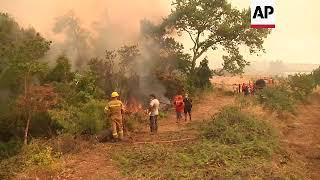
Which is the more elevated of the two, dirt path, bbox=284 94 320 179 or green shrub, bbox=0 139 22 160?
green shrub, bbox=0 139 22 160

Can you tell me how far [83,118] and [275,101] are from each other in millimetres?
13155

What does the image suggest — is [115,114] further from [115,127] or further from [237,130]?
[237,130]

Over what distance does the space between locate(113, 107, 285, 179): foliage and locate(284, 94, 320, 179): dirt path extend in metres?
1.23

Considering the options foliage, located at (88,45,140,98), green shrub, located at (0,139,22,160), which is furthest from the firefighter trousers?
foliage, located at (88,45,140,98)

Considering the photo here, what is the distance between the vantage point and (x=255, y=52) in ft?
94.7

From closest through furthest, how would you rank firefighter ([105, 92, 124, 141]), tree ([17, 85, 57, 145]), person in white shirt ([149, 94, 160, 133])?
firefighter ([105, 92, 124, 141]), tree ([17, 85, 57, 145]), person in white shirt ([149, 94, 160, 133])

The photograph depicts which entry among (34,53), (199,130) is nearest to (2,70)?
(34,53)

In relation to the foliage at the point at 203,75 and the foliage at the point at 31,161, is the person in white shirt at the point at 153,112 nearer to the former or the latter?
the foliage at the point at 31,161

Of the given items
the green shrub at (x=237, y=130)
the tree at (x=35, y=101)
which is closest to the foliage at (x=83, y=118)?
the tree at (x=35, y=101)

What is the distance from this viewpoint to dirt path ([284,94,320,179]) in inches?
507

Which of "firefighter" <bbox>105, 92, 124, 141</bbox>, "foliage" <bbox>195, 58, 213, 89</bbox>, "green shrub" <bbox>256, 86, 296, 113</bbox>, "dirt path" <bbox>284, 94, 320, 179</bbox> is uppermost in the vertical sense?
"foliage" <bbox>195, 58, 213, 89</bbox>

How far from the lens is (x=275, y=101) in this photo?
22.8 meters

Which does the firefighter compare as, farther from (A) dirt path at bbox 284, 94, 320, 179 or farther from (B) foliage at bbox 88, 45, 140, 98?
(B) foliage at bbox 88, 45, 140, 98

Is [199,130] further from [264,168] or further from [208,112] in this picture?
[208,112]
